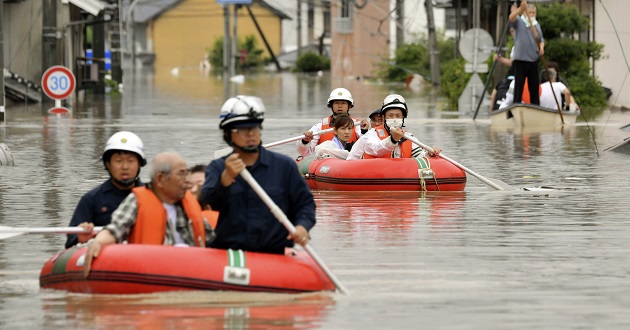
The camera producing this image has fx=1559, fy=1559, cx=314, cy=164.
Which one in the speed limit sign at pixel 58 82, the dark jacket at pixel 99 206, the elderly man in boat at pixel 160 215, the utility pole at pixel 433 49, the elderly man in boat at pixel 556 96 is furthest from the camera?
the utility pole at pixel 433 49

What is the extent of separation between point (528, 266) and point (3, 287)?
3767 mm

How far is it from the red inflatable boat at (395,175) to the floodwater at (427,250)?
13 cm

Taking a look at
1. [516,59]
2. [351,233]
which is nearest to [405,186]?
[351,233]

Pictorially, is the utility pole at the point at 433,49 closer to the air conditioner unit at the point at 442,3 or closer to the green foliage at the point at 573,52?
the air conditioner unit at the point at 442,3

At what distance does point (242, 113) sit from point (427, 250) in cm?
315

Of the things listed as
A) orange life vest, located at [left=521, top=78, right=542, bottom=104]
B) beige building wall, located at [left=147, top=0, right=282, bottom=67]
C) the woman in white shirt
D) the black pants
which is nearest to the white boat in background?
the black pants

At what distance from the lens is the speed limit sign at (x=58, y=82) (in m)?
32.6

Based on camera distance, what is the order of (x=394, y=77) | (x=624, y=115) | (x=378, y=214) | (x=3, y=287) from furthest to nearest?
(x=394, y=77) → (x=624, y=115) → (x=378, y=214) → (x=3, y=287)

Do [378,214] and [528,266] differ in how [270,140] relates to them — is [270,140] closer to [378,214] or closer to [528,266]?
[378,214]

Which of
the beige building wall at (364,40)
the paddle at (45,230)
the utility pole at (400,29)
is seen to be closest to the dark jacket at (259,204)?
the paddle at (45,230)

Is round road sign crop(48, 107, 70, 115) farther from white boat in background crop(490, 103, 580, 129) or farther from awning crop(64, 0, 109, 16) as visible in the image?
awning crop(64, 0, 109, 16)

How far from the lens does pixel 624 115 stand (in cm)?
3450

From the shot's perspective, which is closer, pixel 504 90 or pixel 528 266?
pixel 528 266

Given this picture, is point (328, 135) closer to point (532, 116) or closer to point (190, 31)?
point (532, 116)
